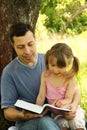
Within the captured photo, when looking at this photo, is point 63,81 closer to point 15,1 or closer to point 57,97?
point 57,97

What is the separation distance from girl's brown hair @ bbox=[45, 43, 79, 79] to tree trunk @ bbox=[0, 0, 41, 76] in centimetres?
84

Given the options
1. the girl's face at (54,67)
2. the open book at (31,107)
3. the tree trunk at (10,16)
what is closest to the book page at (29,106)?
the open book at (31,107)

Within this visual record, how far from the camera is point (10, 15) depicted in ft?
12.1

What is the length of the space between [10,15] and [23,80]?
0.82 metres

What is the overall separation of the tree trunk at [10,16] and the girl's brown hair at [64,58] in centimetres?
84

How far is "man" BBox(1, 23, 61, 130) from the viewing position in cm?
295

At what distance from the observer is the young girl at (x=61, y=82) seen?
2930 millimetres

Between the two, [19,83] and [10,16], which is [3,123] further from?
[10,16]

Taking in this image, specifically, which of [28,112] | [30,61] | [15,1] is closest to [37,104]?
[28,112]

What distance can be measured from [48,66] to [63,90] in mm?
227

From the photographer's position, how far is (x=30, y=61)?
3129 millimetres

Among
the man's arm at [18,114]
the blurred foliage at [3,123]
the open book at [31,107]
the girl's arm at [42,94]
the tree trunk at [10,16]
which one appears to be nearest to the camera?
the open book at [31,107]

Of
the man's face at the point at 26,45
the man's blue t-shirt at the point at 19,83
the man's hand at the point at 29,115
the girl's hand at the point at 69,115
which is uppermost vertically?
the man's face at the point at 26,45

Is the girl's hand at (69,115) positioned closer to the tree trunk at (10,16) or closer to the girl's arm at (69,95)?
the girl's arm at (69,95)
